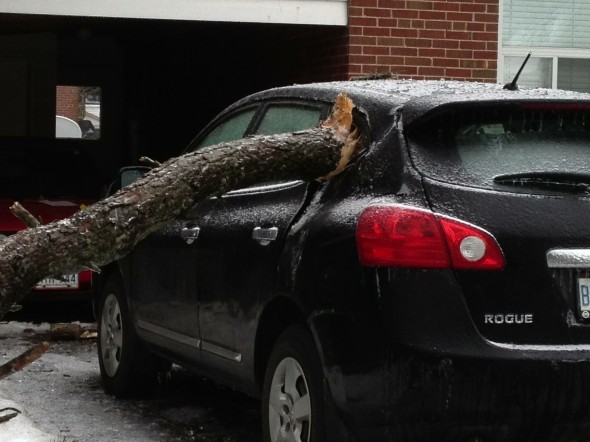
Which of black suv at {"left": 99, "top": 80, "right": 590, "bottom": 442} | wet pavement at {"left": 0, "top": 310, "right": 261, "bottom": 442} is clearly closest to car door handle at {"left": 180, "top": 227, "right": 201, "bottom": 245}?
black suv at {"left": 99, "top": 80, "right": 590, "bottom": 442}

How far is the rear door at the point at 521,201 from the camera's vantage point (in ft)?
16.0

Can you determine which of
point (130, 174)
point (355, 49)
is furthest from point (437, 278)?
point (355, 49)

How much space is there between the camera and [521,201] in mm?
4988

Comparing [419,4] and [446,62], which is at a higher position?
[419,4]

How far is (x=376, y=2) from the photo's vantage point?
12031 mm

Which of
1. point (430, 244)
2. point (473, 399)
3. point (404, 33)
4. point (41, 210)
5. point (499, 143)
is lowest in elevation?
point (473, 399)

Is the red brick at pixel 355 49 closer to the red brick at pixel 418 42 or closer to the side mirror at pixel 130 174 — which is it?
the red brick at pixel 418 42

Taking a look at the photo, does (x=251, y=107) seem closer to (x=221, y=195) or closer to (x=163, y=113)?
(x=221, y=195)

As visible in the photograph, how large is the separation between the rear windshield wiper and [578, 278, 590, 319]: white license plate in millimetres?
Answer: 367

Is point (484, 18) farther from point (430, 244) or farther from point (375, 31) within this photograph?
point (430, 244)

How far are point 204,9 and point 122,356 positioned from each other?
457cm

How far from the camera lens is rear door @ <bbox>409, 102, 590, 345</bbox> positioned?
16.0 feet

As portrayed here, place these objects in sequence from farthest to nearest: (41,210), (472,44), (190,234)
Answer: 1. (472,44)
2. (41,210)
3. (190,234)

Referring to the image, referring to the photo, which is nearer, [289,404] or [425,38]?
[289,404]
